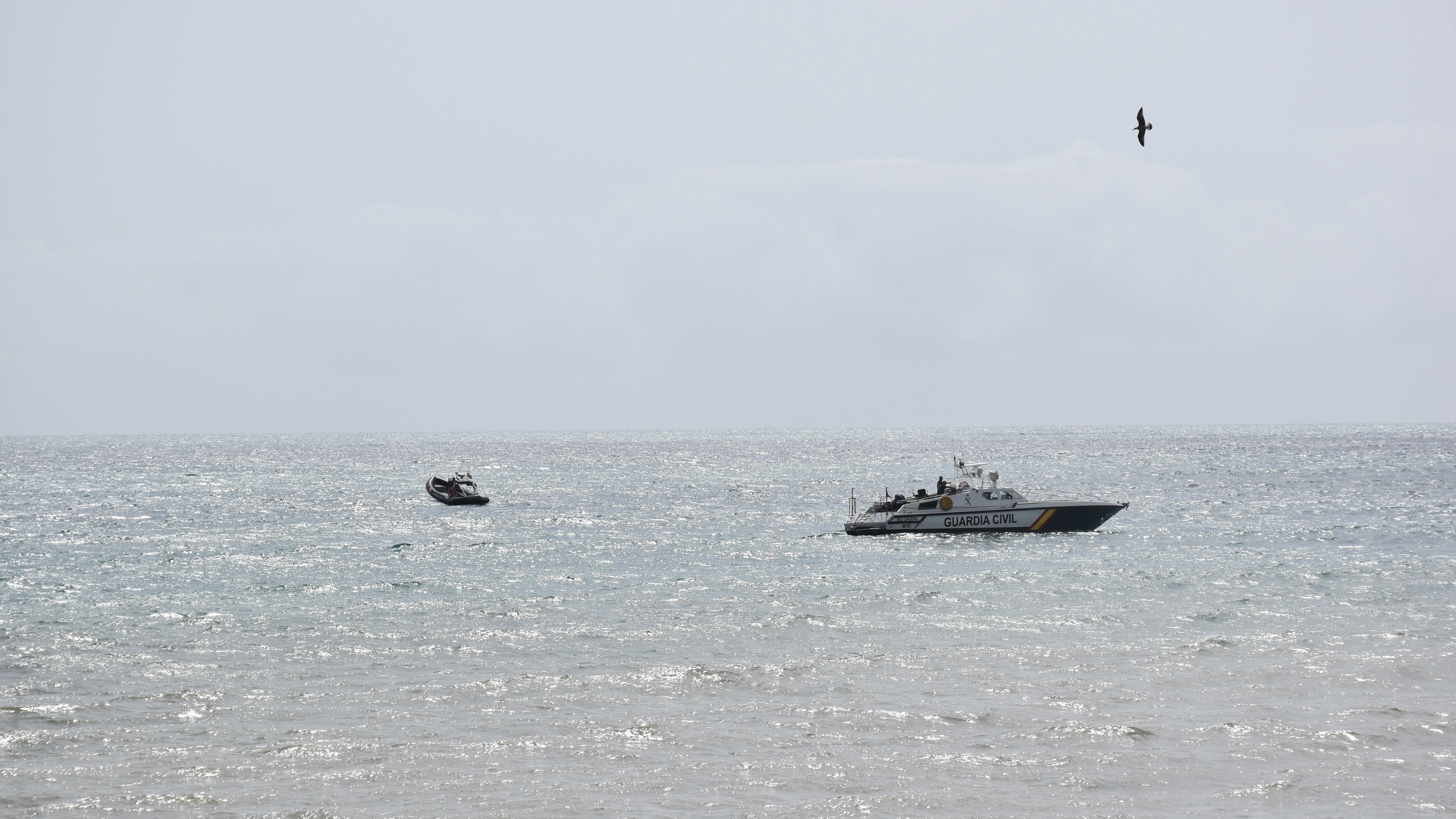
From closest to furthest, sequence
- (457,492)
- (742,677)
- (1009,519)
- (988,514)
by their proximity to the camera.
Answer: (742,677) → (1009,519) → (988,514) → (457,492)

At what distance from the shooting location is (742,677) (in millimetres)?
22547

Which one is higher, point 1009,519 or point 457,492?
point 1009,519

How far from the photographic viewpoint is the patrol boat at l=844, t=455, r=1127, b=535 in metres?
54.8

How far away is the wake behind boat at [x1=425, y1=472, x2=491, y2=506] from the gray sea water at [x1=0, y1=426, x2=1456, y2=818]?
99.6 ft

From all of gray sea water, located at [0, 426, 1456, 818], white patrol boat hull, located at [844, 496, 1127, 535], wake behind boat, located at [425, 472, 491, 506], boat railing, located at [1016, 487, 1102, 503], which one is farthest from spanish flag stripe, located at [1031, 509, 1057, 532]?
wake behind boat, located at [425, 472, 491, 506]

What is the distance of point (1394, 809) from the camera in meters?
14.4

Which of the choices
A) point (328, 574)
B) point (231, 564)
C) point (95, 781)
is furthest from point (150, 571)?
point (95, 781)

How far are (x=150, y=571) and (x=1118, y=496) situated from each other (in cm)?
6784

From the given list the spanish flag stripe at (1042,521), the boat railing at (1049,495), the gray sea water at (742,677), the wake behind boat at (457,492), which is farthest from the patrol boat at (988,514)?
the wake behind boat at (457,492)

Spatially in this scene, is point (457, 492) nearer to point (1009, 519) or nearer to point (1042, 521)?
point (1009, 519)

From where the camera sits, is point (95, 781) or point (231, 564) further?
point (231, 564)

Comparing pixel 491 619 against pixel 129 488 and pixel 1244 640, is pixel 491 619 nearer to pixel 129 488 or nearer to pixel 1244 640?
pixel 1244 640

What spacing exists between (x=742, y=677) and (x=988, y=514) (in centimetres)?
3487

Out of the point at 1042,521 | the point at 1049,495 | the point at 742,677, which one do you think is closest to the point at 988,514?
the point at 1042,521
